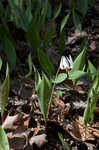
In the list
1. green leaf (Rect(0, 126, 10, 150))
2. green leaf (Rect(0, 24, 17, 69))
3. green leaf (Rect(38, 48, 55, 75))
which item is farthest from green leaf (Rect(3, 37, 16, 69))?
green leaf (Rect(0, 126, 10, 150))

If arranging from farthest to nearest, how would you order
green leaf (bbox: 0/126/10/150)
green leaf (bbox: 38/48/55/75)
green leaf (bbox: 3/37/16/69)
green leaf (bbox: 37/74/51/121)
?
green leaf (bbox: 3/37/16/69) → green leaf (bbox: 38/48/55/75) → green leaf (bbox: 37/74/51/121) → green leaf (bbox: 0/126/10/150)

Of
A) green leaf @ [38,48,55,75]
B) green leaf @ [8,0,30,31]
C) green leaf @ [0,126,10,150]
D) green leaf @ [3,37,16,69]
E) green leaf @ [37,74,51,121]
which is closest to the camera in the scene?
green leaf @ [0,126,10,150]

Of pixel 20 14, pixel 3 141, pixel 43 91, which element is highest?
pixel 20 14

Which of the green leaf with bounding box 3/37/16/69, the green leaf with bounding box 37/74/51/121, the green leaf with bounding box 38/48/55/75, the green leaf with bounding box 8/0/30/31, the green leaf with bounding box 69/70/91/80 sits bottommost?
the green leaf with bounding box 37/74/51/121

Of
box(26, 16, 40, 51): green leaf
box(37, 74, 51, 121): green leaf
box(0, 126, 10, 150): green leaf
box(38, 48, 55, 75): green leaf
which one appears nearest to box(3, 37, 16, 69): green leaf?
box(26, 16, 40, 51): green leaf

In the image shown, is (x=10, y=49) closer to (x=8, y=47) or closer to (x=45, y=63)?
(x=8, y=47)

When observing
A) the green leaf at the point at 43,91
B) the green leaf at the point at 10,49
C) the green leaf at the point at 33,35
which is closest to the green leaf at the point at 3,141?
the green leaf at the point at 43,91

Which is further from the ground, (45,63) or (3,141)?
(45,63)

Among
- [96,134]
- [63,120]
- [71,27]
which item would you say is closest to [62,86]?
[63,120]

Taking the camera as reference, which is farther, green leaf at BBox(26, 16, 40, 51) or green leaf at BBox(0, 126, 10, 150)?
green leaf at BBox(26, 16, 40, 51)

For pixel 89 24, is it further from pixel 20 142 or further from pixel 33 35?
pixel 20 142

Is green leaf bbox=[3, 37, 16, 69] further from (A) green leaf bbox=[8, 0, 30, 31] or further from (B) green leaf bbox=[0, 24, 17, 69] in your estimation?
(A) green leaf bbox=[8, 0, 30, 31]

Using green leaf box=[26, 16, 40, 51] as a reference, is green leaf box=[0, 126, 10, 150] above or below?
below


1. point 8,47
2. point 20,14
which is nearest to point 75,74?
point 8,47
